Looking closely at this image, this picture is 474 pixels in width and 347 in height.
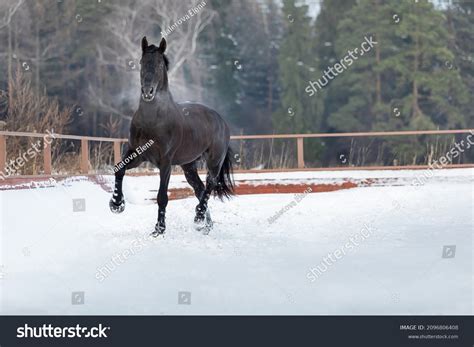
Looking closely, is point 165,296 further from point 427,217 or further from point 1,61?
point 1,61

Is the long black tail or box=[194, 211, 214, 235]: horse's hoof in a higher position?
the long black tail

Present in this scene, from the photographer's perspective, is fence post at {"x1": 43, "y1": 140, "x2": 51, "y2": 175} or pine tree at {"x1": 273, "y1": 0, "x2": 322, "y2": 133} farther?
pine tree at {"x1": 273, "y1": 0, "x2": 322, "y2": 133}

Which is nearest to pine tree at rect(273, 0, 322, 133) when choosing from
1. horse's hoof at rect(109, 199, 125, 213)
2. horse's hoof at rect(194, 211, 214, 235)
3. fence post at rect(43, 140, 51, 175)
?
fence post at rect(43, 140, 51, 175)

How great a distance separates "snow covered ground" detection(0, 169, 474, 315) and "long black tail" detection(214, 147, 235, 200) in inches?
14.3

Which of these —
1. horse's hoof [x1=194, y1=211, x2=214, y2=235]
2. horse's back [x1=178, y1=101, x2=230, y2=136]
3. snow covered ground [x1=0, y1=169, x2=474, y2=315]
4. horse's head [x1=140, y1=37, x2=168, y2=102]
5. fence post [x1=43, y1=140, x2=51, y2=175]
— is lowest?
snow covered ground [x1=0, y1=169, x2=474, y2=315]

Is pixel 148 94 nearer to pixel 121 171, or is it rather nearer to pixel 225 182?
pixel 121 171

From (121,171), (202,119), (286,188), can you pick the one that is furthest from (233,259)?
(286,188)

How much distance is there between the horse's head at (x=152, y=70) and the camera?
6289 mm

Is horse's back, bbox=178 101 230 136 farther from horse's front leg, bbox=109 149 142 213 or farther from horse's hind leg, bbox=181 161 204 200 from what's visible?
horse's front leg, bbox=109 149 142 213

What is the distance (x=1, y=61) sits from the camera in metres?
25.7

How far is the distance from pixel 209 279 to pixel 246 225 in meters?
2.91

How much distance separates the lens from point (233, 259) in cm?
636

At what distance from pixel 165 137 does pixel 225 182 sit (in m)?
1.97

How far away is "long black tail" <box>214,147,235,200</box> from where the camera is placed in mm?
8664
